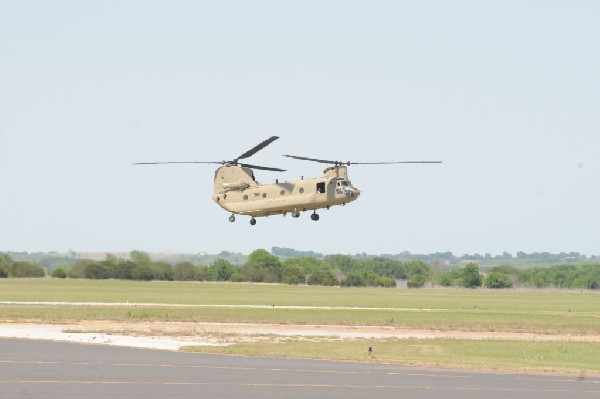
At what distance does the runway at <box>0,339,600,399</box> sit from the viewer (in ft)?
111

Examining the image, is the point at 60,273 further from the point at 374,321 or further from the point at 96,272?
the point at 374,321

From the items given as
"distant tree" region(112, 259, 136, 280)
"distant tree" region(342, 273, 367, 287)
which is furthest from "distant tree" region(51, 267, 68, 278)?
"distant tree" region(342, 273, 367, 287)

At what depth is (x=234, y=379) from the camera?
3759cm

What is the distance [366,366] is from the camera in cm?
4475

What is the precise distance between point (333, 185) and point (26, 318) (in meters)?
22.0

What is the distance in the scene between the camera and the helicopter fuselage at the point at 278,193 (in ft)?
234

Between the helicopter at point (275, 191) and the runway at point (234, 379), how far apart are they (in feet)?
81.9

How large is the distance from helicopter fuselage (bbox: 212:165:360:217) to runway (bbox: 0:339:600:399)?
2563 centimetres

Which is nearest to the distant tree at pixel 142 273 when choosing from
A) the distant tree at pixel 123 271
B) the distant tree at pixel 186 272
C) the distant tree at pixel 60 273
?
the distant tree at pixel 123 271

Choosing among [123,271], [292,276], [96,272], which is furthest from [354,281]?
[96,272]

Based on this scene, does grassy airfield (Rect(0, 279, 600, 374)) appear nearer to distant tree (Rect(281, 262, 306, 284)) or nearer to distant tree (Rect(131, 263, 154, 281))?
distant tree (Rect(131, 263, 154, 281))

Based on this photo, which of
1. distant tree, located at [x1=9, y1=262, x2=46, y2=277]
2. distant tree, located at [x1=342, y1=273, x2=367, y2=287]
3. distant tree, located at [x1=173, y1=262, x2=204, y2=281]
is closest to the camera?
distant tree, located at [x1=9, y1=262, x2=46, y2=277]

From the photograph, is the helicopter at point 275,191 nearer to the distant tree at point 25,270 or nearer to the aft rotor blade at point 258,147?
the aft rotor blade at point 258,147

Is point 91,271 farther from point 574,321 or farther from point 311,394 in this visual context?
point 311,394
